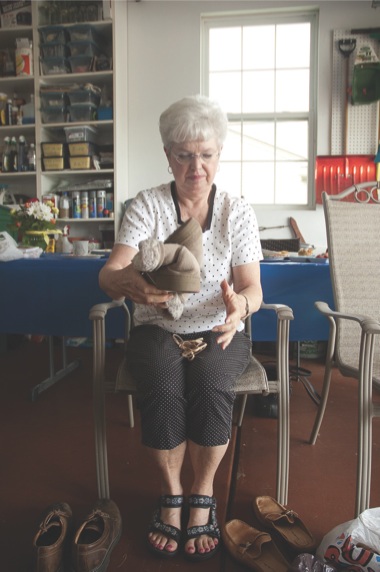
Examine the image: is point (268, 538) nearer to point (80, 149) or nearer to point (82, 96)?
point (80, 149)

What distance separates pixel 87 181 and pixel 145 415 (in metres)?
3.34

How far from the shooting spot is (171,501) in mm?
1220

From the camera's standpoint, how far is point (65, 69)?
3.85 metres

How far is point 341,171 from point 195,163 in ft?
9.61

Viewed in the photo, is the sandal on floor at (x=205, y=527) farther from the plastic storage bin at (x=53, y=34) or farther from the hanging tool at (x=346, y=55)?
the plastic storage bin at (x=53, y=34)

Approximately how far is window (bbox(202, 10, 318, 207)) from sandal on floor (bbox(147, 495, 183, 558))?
3324mm

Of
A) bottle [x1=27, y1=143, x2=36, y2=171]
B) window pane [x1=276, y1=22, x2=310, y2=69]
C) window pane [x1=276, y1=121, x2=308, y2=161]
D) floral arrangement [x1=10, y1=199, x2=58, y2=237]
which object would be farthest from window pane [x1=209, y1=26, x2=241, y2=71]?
floral arrangement [x1=10, y1=199, x2=58, y2=237]

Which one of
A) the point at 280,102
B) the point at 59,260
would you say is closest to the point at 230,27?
the point at 280,102

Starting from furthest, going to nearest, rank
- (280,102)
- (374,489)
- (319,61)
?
1. (280,102)
2. (319,61)
3. (374,489)

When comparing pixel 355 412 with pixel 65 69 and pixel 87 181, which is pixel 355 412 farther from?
pixel 65 69

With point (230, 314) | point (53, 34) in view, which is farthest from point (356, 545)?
point (53, 34)

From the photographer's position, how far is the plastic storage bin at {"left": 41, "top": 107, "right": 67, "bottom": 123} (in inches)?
153

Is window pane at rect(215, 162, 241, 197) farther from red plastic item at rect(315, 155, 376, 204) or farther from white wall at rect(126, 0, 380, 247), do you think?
red plastic item at rect(315, 155, 376, 204)

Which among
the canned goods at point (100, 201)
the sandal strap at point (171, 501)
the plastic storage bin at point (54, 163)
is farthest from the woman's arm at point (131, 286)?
the plastic storage bin at point (54, 163)
